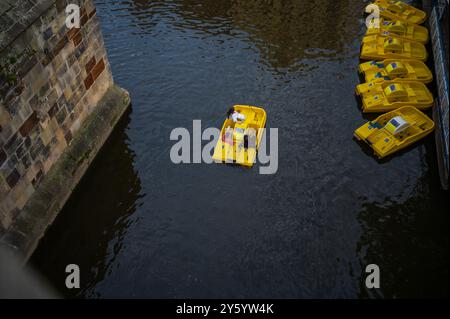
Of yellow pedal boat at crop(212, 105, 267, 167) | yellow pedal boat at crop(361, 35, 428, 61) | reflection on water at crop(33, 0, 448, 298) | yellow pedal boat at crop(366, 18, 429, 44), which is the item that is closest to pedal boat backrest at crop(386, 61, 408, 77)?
yellow pedal boat at crop(361, 35, 428, 61)

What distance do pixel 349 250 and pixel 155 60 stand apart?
62.0ft

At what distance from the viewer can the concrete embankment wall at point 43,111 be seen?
1680 centimetres

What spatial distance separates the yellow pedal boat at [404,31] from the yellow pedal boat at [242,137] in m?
11.5

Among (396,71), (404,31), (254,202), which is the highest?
(404,31)

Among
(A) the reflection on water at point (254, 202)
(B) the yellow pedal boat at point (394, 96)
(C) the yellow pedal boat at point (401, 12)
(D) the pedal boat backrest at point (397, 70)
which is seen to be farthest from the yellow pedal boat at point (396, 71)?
(C) the yellow pedal boat at point (401, 12)

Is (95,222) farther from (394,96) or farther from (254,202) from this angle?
(394,96)

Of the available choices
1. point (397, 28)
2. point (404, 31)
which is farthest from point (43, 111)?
point (404, 31)

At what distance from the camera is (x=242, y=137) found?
77.1 ft

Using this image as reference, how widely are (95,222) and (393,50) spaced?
842 inches

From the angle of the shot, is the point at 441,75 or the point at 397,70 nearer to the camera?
the point at 441,75

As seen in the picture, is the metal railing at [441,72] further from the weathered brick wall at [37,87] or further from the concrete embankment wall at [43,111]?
the weathered brick wall at [37,87]

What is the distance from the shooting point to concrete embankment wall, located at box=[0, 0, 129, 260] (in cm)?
1680

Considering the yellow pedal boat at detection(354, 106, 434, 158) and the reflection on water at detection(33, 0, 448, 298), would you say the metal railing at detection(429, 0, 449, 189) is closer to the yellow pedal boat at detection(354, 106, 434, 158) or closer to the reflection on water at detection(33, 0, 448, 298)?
the yellow pedal boat at detection(354, 106, 434, 158)

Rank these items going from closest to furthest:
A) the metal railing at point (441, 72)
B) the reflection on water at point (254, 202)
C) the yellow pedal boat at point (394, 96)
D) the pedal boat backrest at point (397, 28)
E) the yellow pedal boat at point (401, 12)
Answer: the reflection on water at point (254, 202) → the metal railing at point (441, 72) → the yellow pedal boat at point (394, 96) → the pedal boat backrest at point (397, 28) → the yellow pedal boat at point (401, 12)
